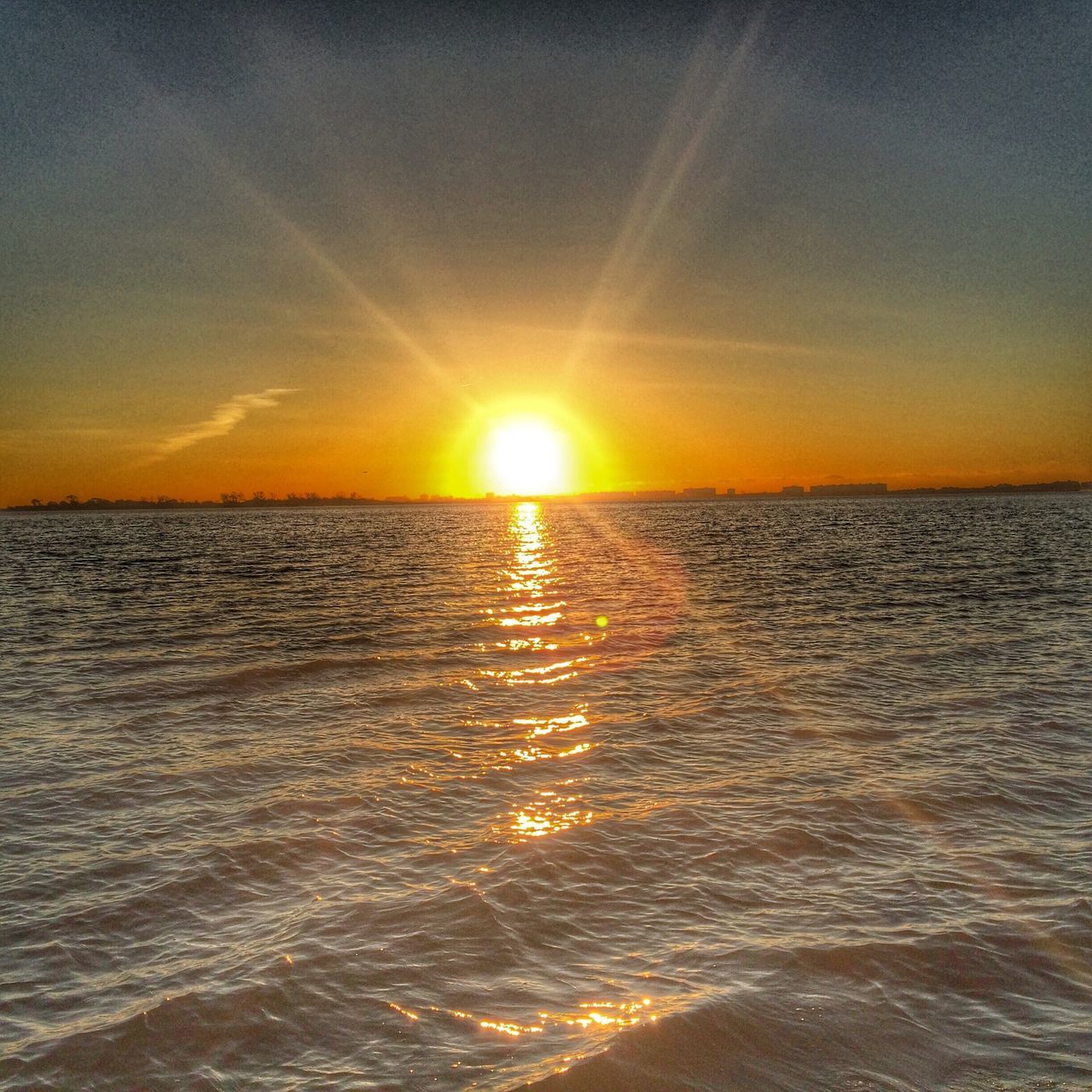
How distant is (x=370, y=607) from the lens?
123 ft

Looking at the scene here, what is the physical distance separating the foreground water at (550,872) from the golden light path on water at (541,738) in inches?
2.4

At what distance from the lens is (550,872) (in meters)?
8.88

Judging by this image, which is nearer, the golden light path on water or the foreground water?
the foreground water

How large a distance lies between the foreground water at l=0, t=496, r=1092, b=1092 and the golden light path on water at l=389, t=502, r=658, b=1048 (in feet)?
0.20

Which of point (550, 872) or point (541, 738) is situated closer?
point (550, 872)

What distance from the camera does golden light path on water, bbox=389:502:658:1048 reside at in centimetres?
625

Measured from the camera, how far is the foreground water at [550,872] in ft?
19.4

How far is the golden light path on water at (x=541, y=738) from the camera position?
6.25 metres

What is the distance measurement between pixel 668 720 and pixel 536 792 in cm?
501

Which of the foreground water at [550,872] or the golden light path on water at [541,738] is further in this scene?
the golden light path on water at [541,738]

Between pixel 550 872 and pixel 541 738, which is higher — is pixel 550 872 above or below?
above

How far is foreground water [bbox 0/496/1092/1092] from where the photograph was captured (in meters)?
5.91

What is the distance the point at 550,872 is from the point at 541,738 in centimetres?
588

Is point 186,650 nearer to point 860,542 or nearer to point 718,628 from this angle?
point 718,628
